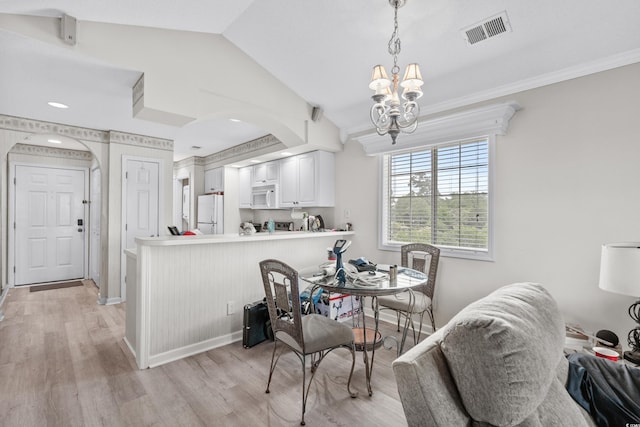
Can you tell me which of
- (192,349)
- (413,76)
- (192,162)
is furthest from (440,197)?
(192,162)

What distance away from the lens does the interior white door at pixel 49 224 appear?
17.0 feet

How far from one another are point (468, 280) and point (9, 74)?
4525mm

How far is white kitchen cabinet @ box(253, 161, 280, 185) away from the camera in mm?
4958

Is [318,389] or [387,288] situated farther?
[318,389]

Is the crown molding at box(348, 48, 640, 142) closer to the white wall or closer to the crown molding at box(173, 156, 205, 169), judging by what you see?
the white wall

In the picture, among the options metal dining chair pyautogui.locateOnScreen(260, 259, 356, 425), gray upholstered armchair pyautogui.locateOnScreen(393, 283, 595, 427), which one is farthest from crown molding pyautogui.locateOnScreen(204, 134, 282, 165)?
gray upholstered armchair pyautogui.locateOnScreen(393, 283, 595, 427)

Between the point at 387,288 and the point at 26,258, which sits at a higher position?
the point at 387,288

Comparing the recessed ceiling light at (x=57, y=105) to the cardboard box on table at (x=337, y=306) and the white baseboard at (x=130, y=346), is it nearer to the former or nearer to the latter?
the white baseboard at (x=130, y=346)

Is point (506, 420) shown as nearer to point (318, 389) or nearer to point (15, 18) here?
point (318, 389)

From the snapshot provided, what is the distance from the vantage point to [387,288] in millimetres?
2023

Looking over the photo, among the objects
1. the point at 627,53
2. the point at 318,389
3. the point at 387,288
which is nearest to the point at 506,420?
the point at 387,288

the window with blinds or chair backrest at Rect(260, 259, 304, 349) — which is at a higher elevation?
the window with blinds

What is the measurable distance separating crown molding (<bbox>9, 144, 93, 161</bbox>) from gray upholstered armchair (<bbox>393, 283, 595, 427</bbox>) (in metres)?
6.82

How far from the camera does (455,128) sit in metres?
3.00
